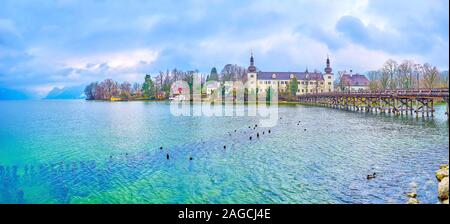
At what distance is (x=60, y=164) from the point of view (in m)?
19.3

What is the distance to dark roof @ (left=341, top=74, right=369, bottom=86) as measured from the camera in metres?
126

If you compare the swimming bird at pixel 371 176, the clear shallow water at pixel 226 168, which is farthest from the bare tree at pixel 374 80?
the swimming bird at pixel 371 176

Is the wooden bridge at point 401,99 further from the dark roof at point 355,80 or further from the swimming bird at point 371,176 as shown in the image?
the dark roof at point 355,80

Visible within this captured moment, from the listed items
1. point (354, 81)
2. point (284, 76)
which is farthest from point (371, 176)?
point (354, 81)

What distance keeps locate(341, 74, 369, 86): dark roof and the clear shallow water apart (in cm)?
10126

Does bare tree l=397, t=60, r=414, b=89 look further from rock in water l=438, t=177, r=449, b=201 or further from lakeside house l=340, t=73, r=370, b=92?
rock in water l=438, t=177, r=449, b=201

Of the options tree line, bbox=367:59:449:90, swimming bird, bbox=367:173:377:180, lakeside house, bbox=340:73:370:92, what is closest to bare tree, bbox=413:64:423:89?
tree line, bbox=367:59:449:90

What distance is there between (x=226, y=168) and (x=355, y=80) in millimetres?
121997

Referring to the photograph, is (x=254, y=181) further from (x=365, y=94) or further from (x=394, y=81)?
(x=394, y=81)

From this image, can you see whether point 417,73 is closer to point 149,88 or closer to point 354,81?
point 354,81

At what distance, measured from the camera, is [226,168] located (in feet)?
57.5

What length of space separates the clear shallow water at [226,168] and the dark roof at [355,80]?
101257mm
